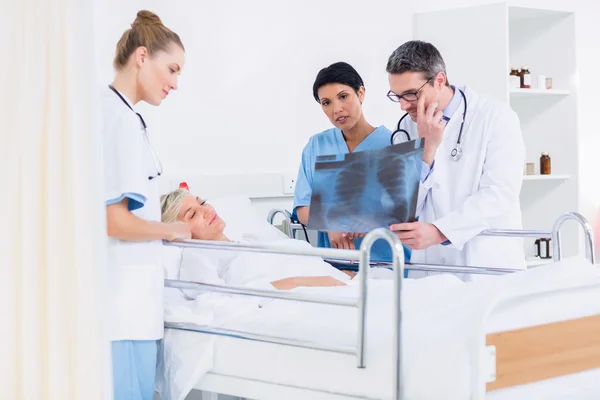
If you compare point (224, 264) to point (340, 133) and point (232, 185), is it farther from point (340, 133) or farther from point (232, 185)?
point (340, 133)

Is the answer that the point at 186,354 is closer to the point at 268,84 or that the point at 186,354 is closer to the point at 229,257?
the point at 229,257

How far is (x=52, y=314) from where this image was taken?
1.69 metres

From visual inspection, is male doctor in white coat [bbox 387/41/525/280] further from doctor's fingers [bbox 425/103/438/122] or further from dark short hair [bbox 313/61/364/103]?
dark short hair [bbox 313/61/364/103]

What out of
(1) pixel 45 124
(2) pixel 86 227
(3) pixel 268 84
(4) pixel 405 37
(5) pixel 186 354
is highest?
(4) pixel 405 37

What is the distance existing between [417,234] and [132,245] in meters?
0.91

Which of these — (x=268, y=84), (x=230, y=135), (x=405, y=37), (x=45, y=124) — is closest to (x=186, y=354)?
(x=45, y=124)

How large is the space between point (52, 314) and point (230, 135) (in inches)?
69.5

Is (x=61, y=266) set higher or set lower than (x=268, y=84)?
lower

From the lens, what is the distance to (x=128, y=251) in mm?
2084

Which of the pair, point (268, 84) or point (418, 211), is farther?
point (268, 84)

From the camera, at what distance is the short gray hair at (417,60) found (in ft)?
8.88

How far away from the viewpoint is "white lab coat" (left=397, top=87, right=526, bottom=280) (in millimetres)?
2678

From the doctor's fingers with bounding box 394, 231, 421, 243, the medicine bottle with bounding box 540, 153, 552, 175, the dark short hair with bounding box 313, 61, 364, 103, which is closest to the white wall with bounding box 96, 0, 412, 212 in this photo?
the dark short hair with bounding box 313, 61, 364, 103

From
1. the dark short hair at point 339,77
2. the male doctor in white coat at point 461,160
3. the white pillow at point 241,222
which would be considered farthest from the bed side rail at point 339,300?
the dark short hair at point 339,77
